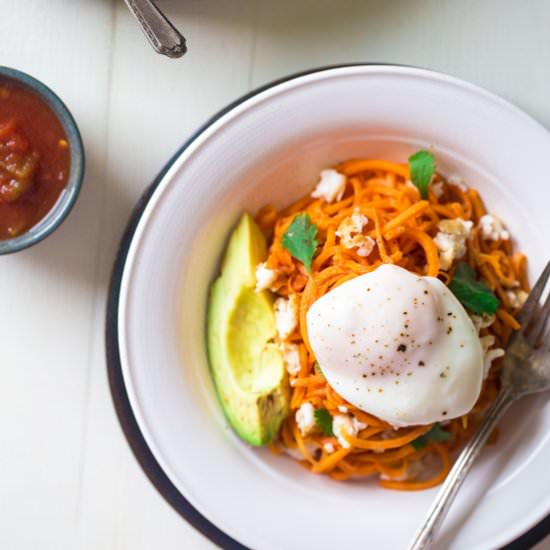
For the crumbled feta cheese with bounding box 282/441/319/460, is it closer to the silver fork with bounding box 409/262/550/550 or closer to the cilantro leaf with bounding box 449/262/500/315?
the silver fork with bounding box 409/262/550/550

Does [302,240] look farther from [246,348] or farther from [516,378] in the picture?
[516,378]

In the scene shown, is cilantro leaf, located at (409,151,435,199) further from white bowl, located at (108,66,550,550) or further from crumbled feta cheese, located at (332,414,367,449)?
crumbled feta cheese, located at (332,414,367,449)

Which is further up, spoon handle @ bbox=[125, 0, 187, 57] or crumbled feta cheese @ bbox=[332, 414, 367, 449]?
spoon handle @ bbox=[125, 0, 187, 57]

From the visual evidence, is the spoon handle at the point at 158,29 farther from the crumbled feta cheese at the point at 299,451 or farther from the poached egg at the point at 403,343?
the crumbled feta cheese at the point at 299,451

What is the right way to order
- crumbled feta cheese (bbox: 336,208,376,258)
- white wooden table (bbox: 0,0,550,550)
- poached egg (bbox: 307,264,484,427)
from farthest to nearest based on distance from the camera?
white wooden table (bbox: 0,0,550,550) → crumbled feta cheese (bbox: 336,208,376,258) → poached egg (bbox: 307,264,484,427)

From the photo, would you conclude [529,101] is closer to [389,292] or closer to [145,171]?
[389,292]

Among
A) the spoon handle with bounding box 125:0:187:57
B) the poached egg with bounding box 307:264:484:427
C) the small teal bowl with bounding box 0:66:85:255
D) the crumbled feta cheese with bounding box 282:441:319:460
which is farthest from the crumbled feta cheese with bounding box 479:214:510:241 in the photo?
the small teal bowl with bounding box 0:66:85:255

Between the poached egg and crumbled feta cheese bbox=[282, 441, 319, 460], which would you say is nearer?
the poached egg

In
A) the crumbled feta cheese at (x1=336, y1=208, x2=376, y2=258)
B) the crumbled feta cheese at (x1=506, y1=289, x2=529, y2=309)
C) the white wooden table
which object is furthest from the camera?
the white wooden table

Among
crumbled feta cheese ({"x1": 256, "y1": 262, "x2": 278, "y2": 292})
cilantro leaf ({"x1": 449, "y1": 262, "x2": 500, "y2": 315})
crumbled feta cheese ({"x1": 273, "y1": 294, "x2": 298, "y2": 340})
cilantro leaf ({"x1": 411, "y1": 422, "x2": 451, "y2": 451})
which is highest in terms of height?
cilantro leaf ({"x1": 449, "y1": 262, "x2": 500, "y2": 315})
